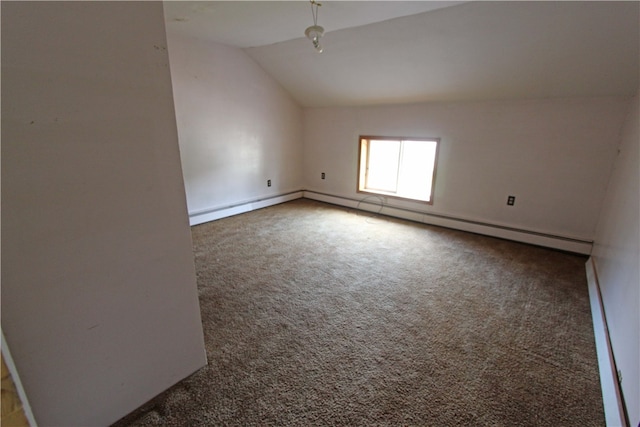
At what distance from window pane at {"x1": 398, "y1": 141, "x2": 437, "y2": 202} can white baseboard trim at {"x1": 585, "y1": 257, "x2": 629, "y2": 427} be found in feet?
6.73

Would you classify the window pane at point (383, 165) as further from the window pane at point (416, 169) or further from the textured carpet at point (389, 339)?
the textured carpet at point (389, 339)

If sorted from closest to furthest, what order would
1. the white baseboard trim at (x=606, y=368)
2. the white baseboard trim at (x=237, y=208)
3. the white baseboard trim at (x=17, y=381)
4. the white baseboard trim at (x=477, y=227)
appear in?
the white baseboard trim at (x=17, y=381) → the white baseboard trim at (x=606, y=368) → the white baseboard trim at (x=477, y=227) → the white baseboard trim at (x=237, y=208)

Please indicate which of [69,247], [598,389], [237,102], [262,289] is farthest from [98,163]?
[237,102]

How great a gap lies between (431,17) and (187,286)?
2642 millimetres

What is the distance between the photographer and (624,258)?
1.65 meters

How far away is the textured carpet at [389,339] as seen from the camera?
1.29 meters

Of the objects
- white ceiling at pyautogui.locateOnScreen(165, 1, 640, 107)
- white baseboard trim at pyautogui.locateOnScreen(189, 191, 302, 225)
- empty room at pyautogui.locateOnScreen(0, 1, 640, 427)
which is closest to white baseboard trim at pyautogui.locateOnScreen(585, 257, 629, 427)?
empty room at pyautogui.locateOnScreen(0, 1, 640, 427)

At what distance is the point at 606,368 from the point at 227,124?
404 cm

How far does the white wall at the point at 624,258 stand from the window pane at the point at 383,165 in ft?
7.21

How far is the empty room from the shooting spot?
3.14 ft

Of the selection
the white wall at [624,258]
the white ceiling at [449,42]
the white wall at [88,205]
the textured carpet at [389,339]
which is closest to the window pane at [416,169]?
the white ceiling at [449,42]

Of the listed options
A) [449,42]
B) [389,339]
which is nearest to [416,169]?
[449,42]

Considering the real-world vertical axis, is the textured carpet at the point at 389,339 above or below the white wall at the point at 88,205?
below

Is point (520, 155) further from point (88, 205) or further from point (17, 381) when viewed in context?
point (17, 381)
